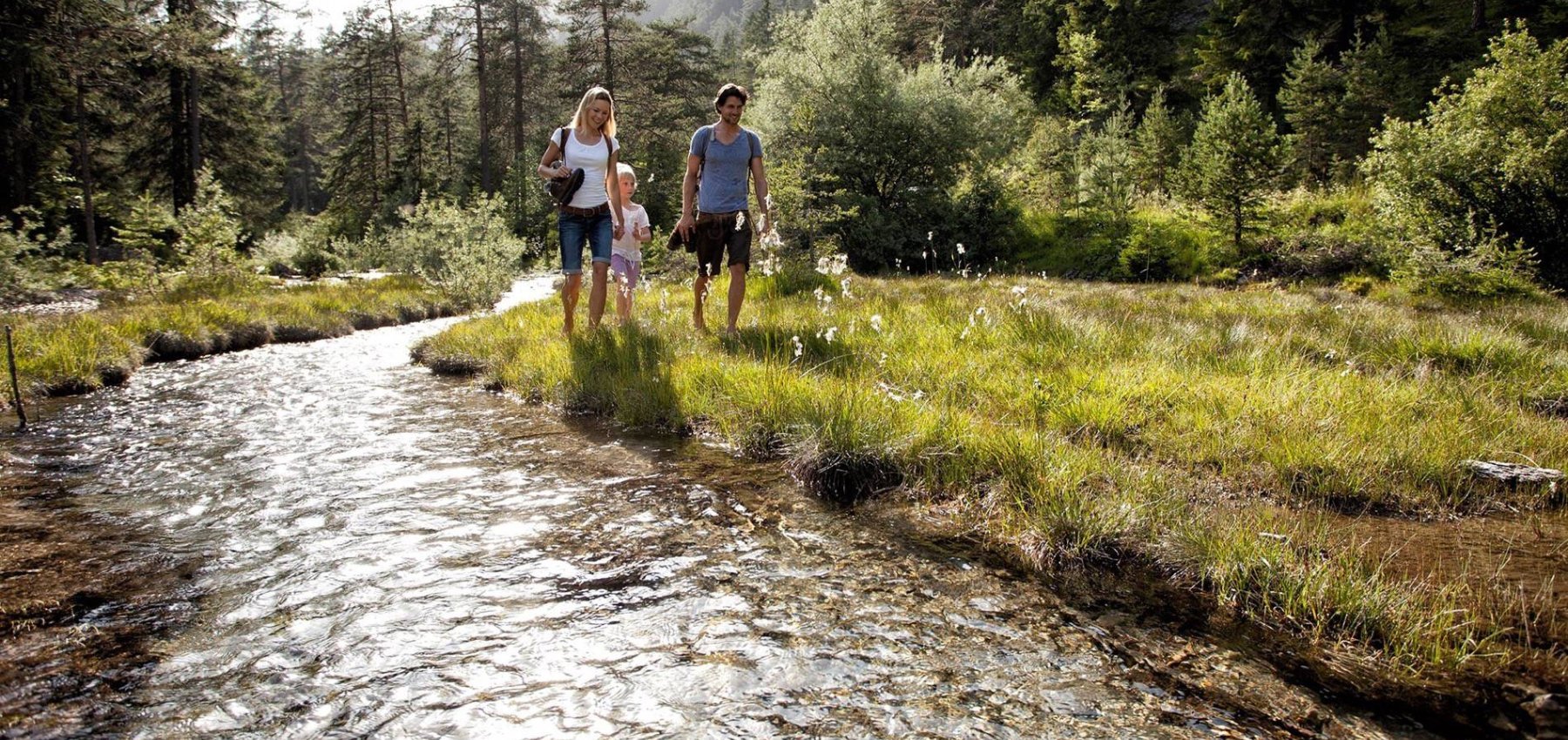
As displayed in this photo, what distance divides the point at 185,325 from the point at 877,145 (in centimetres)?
1325

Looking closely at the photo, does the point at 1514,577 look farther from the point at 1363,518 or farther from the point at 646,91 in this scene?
the point at 646,91

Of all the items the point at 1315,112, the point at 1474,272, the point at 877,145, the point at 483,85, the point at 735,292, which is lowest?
the point at 735,292

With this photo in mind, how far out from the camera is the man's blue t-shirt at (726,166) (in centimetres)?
681

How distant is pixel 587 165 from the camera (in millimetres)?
6898

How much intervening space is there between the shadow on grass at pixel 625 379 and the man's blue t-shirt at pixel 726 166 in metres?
1.47

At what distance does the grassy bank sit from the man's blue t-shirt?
6.01 metres

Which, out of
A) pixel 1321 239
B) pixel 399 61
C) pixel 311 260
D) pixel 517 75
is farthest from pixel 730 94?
pixel 399 61

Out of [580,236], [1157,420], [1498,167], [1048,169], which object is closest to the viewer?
[1157,420]

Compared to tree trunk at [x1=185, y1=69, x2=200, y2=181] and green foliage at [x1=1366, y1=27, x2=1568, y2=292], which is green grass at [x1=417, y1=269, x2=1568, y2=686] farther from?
tree trunk at [x1=185, y1=69, x2=200, y2=181]

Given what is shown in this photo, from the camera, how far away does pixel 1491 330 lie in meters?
6.09

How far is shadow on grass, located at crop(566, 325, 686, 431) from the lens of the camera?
5.07 meters

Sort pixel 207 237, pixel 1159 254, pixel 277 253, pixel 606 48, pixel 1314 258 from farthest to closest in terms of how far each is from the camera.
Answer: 1. pixel 606 48
2. pixel 277 253
3. pixel 1159 254
4. pixel 1314 258
5. pixel 207 237

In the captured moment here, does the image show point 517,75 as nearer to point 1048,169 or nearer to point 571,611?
point 1048,169

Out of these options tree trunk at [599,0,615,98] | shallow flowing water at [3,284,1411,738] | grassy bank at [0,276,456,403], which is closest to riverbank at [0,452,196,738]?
shallow flowing water at [3,284,1411,738]
